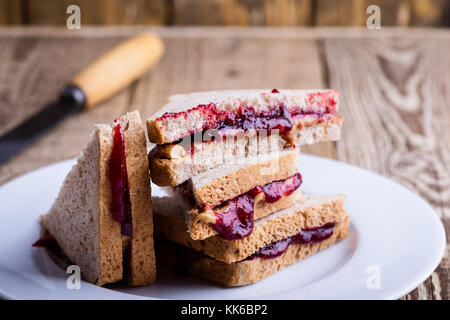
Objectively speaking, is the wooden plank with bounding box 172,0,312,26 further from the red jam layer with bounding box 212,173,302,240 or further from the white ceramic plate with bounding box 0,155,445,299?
the red jam layer with bounding box 212,173,302,240

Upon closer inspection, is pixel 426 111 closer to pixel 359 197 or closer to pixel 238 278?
pixel 359 197

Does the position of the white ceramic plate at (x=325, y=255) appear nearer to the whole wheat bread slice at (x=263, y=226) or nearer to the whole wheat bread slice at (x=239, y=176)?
the whole wheat bread slice at (x=263, y=226)

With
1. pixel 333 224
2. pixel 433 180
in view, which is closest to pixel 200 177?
pixel 333 224

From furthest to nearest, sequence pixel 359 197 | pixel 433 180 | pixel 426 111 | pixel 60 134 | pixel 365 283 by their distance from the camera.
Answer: pixel 426 111, pixel 60 134, pixel 433 180, pixel 359 197, pixel 365 283

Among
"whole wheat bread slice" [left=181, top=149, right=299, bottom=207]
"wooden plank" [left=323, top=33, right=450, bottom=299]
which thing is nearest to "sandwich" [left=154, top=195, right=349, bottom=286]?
"whole wheat bread slice" [left=181, top=149, right=299, bottom=207]

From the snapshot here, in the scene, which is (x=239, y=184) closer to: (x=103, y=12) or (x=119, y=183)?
(x=119, y=183)

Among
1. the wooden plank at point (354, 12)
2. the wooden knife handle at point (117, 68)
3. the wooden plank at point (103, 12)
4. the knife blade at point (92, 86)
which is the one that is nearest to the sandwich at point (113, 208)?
the knife blade at point (92, 86)
